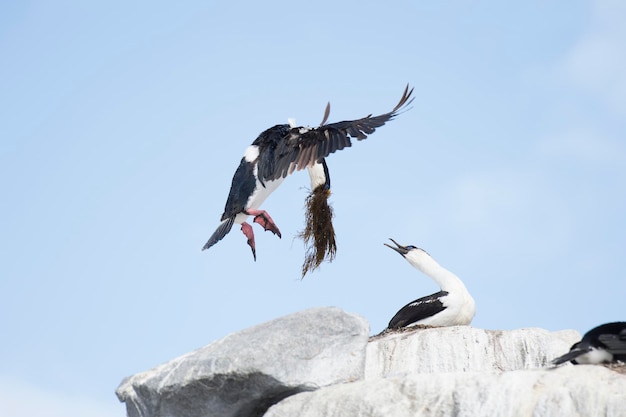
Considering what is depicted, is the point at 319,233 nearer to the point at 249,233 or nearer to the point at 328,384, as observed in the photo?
the point at 249,233

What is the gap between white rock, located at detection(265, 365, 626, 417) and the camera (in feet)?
22.7

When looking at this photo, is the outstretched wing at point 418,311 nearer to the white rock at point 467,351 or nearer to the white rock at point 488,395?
the white rock at point 467,351

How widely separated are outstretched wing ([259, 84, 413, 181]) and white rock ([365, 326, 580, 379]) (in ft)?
7.67

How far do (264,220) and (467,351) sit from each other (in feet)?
8.98

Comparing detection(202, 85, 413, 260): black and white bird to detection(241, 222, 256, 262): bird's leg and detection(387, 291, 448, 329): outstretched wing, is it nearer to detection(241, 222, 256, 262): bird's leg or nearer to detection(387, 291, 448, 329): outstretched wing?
detection(241, 222, 256, 262): bird's leg

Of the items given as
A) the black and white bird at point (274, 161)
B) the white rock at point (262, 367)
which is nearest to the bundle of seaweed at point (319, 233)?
the black and white bird at point (274, 161)

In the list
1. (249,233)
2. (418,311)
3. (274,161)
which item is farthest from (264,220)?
(418,311)

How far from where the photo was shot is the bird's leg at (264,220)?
11.0 m

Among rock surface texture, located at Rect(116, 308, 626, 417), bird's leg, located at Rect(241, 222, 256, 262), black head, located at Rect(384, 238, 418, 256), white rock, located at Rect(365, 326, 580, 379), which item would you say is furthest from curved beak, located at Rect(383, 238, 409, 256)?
rock surface texture, located at Rect(116, 308, 626, 417)

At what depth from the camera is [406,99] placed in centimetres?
1173

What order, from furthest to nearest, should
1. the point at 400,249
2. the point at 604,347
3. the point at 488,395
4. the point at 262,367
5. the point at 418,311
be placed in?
the point at 400,249 < the point at 418,311 < the point at 262,367 < the point at 604,347 < the point at 488,395

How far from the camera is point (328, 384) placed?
831cm

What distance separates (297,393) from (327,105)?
420 centimetres

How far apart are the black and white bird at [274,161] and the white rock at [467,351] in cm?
195
